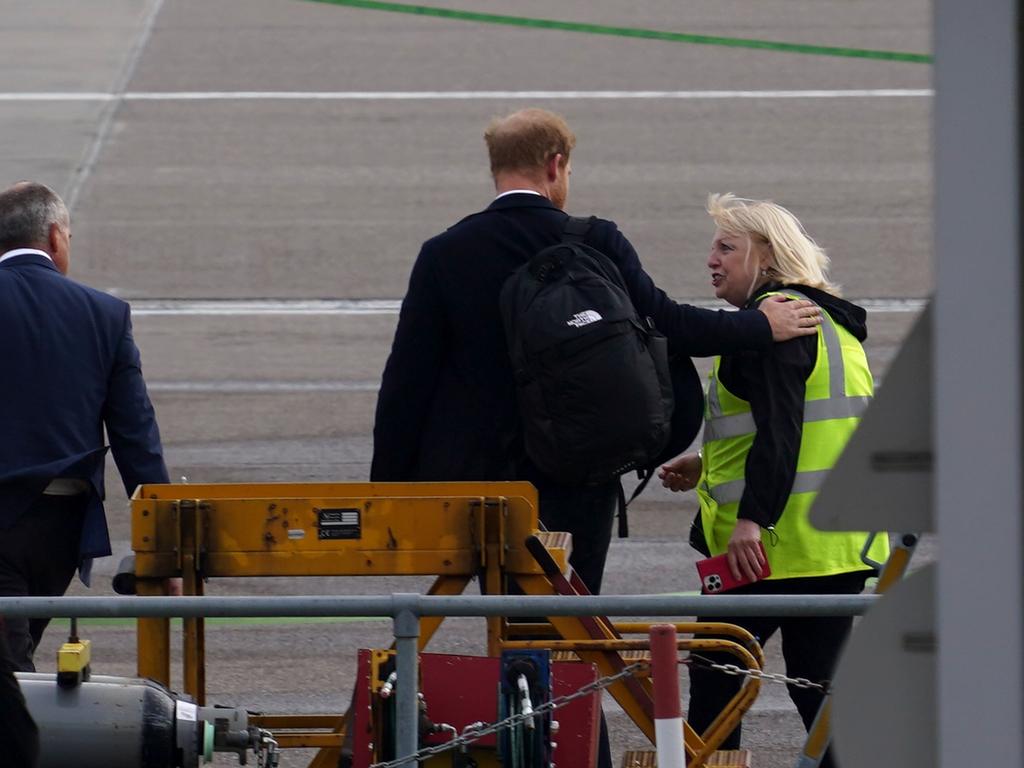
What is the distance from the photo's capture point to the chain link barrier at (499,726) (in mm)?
4334

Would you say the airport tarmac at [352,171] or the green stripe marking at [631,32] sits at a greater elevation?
the green stripe marking at [631,32]

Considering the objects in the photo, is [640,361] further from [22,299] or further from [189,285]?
[189,285]

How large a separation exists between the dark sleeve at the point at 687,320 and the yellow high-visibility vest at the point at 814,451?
0.70ft

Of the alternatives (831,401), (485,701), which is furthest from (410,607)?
A: (831,401)

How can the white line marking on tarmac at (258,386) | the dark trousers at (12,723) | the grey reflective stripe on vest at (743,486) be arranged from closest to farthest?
the dark trousers at (12,723)
the grey reflective stripe on vest at (743,486)
the white line marking on tarmac at (258,386)

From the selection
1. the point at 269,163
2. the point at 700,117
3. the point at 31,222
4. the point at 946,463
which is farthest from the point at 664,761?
the point at 700,117

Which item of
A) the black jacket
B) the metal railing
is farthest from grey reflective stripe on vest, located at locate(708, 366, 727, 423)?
the metal railing

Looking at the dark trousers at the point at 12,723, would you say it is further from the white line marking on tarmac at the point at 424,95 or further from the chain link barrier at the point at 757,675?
the white line marking on tarmac at the point at 424,95

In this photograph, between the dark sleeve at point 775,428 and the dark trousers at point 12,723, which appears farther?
the dark sleeve at point 775,428

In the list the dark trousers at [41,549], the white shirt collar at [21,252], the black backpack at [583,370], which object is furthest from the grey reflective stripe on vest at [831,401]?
the white shirt collar at [21,252]

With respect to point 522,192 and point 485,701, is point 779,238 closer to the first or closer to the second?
point 522,192

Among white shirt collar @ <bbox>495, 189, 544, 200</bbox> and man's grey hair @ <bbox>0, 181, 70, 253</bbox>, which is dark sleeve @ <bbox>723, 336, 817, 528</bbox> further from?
man's grey hair @ <bbox>0, 181, 70, 253</bbox>

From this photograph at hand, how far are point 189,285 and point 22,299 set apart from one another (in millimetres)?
8757

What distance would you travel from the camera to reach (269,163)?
56.8 ft
